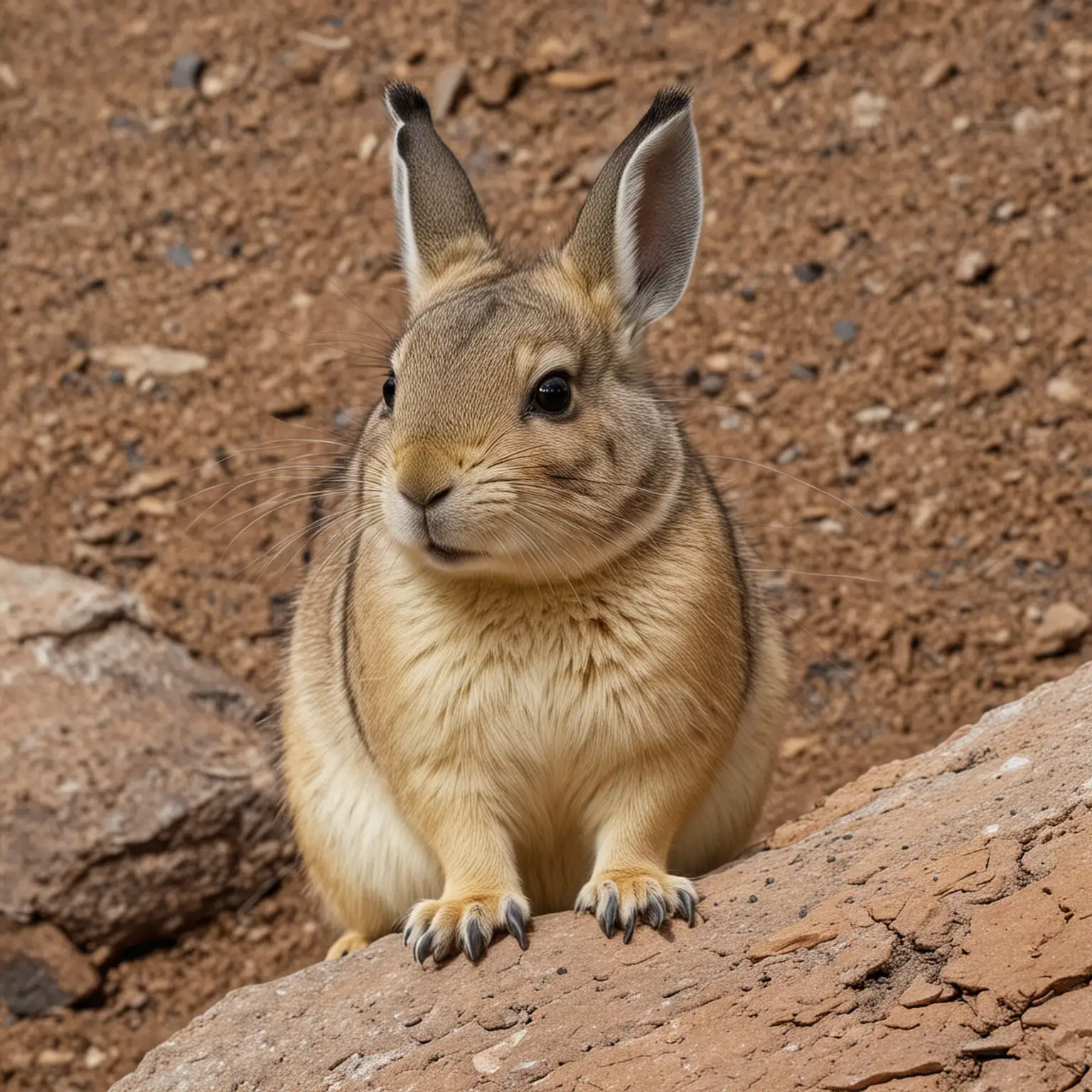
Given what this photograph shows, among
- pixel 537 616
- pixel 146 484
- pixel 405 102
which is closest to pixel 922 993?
pixel 537 616

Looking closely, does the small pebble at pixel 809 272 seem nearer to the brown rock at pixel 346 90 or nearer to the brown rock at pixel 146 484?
the brown rock at pixel 346 90

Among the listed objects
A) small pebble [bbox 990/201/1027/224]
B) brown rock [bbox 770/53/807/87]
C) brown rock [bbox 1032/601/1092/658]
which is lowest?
brown rock [bbox 1032/601/1092/658]

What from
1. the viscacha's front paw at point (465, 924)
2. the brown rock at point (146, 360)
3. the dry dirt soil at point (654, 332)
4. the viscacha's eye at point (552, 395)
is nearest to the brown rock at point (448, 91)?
the dry dirt soil at point (654, 332)

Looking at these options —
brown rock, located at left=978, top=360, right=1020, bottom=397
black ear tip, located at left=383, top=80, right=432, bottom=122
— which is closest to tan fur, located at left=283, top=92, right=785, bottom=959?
black ear tip, located at left=383, top=80, right=432, bottom=122

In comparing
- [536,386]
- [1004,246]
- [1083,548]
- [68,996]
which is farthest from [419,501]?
[1004,246]

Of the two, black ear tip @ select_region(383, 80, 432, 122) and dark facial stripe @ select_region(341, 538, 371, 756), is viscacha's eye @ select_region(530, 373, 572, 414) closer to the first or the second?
dark facial stripe @ select_region(341, 538, 371, 756)

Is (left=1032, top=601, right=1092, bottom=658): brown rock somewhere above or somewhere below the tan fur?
below

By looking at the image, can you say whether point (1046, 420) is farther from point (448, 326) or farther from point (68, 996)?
point (68, 996)
